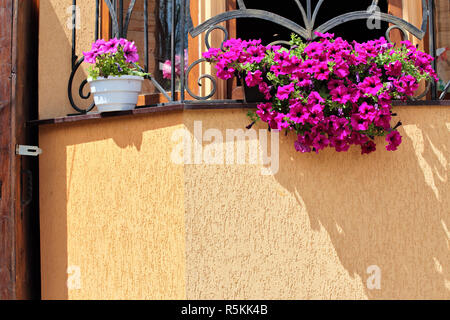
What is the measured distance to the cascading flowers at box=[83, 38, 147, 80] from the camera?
11.0 feet

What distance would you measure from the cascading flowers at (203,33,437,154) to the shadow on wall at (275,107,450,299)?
0.15 metres

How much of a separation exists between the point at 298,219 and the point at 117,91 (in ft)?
4.50

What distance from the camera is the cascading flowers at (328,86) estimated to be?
2912 mm

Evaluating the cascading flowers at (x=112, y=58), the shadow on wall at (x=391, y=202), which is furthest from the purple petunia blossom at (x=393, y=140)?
the cascading flowers at (x=112, y=58)

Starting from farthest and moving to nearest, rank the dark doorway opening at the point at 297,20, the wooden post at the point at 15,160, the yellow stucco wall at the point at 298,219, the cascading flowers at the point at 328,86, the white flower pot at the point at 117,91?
the dark doorway opening at the point at 297,20 → the wooden post at the point at 15,160 → the white flower pot at the point at 117,91 → the yellow stucco wall at the point at 298,219 → the cascading flowers at the point at 328,86

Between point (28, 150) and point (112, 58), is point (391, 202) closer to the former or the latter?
point (112, 58)

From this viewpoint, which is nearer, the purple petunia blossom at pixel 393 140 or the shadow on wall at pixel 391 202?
the purple petunia blossom at pixel 393 140

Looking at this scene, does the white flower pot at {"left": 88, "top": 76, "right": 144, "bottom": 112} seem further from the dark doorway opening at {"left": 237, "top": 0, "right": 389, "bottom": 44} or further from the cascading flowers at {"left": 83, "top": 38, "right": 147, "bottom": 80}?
the dark doorway opening at {"left": 237, "top": 0, "right": 389, "bottom": 44}

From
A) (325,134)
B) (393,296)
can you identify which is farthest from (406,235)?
(325,134)

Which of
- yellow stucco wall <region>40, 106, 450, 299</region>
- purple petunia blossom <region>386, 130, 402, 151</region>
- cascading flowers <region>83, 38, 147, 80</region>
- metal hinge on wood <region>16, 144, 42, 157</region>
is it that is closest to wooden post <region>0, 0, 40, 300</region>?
metal hinge on wood <region>16, 144, 42, 157</region>

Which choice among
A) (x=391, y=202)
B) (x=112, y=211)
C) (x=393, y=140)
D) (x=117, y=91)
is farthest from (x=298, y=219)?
(x=117, y=91)

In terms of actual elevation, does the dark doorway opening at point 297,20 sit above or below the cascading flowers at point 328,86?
above

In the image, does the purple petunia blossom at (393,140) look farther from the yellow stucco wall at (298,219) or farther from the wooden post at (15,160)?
the wooden post at (15,160)

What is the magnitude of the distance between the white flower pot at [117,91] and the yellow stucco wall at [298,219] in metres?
0.21
